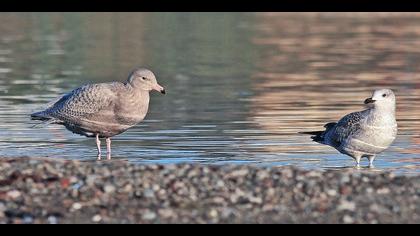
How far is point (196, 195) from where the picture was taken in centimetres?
1384

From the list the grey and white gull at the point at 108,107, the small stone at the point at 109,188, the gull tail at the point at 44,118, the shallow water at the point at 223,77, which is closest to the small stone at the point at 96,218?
the small stone at the point at 109,188

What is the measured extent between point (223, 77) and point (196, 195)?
20137 mm

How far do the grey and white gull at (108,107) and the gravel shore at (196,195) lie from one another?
439cm

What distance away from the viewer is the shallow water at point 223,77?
2067 cm

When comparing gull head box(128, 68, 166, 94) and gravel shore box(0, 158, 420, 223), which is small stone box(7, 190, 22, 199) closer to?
gravel shore box(0, 158, 420, 223)

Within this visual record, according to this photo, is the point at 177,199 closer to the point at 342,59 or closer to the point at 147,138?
the point at 147,138

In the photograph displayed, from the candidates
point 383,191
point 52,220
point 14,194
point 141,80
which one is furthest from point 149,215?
point 141,80

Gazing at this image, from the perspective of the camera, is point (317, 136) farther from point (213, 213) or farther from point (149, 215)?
point (149, 215)

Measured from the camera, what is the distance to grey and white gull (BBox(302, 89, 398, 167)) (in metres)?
18.8

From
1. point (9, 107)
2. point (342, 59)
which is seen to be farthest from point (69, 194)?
point (342, 59)

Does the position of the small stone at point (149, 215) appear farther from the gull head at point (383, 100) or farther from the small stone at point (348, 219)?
the gull head at point (383, 100)

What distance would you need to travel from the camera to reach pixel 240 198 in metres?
13.7

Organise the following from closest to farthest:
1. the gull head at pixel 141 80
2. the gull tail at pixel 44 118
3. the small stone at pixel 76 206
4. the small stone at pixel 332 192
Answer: the small stone at pixel 76 206, the small stone at pixel 332 192, the gull head at pixel 141 80, the gull tail at pixel 44 118

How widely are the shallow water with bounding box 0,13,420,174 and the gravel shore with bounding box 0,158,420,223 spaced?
3.89m
